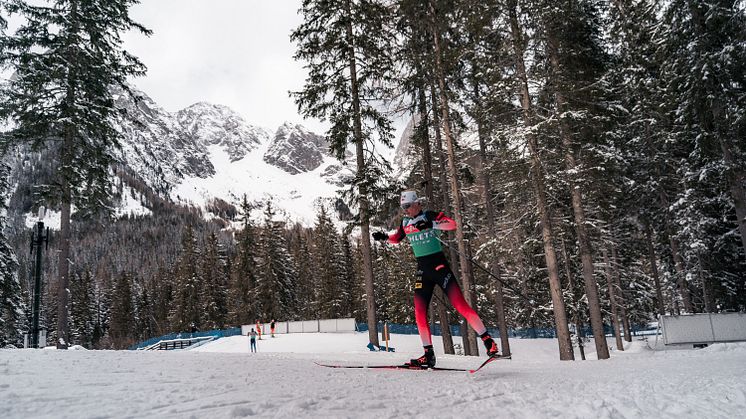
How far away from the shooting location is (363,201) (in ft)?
53.1

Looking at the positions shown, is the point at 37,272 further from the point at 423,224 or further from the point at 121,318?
the point at 121,318

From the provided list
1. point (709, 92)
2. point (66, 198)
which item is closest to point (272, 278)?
point (66, 198)

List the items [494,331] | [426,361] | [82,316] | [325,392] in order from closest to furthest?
[325,392] → [426,361] → [494,331] → [82,316]

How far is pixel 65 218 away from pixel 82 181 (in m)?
1.56

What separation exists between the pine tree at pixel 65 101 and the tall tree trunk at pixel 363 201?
997 centimetres

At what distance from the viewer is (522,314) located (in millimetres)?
34219

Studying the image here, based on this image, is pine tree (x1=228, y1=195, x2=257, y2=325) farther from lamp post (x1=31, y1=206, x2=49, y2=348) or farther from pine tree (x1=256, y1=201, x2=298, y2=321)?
lamp post (x1=31, y1=206, x2=49, y2=348)

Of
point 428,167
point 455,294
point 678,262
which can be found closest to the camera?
point 455,294

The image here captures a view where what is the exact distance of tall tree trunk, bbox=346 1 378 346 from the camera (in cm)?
1550

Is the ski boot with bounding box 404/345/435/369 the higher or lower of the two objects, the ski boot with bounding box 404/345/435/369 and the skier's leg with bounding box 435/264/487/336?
the lower

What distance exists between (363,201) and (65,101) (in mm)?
11870

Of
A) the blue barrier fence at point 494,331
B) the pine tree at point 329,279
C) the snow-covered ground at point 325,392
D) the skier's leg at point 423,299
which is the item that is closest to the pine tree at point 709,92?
the snow-covered ground at point 325,392

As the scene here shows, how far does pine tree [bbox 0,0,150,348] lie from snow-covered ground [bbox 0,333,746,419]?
1297 cm

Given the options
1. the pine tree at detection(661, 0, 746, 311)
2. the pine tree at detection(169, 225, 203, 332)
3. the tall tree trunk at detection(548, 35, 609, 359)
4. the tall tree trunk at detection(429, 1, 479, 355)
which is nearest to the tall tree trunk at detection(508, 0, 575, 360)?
the tall tree trunk at detection(548, 35, 609, 359)
